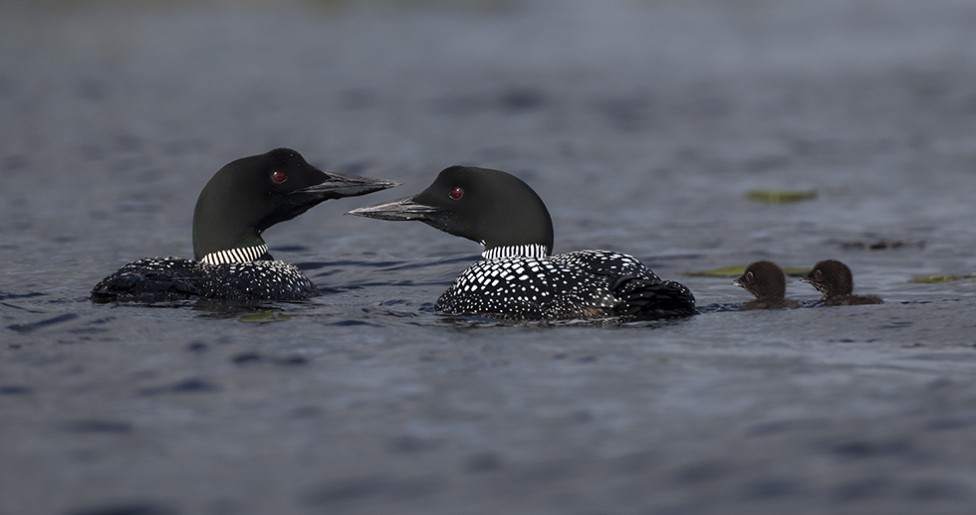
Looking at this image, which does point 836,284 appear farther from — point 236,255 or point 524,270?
point 236,255

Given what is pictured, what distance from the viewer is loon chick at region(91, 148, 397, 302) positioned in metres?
7.26

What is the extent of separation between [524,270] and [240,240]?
1558 mm

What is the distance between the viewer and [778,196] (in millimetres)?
11438

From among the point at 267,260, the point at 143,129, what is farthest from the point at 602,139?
the point at 267,260

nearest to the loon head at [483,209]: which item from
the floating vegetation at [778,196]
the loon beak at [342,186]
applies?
the loon beak at [342,186]

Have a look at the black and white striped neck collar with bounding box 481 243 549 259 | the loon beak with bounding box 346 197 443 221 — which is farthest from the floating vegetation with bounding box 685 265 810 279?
the loon beak with bounding box 346 197 443 221

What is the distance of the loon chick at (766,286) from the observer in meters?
7.16

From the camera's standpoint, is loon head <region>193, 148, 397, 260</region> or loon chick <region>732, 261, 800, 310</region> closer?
loon chick <region>732, 261, 800, 310</region>

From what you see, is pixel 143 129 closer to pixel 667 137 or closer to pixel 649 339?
pixel 667 137

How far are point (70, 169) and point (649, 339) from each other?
7584 mm

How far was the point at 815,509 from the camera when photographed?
4.19 metres

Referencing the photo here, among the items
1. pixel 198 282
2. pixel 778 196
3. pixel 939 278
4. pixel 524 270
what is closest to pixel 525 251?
pixel 524 270

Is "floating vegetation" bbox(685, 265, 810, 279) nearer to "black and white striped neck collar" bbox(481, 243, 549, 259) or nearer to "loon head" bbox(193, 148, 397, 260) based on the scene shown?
"black and white striped neck collar" bbox(481, 243, 549, 259)

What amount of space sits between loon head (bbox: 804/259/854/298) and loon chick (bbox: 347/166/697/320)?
0.75 m
